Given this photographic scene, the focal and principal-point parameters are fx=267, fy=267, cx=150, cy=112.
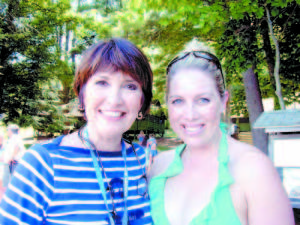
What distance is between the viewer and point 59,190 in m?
1.32

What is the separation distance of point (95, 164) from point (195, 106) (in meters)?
0.64

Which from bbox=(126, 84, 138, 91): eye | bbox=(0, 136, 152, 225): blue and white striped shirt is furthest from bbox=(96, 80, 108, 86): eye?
Result: bbox=(0, 136, 152, 225): blue and white striped shirt

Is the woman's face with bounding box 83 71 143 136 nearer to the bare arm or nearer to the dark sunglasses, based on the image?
the dark sunglasses

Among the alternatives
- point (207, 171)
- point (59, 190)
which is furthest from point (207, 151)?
point (59, 190)

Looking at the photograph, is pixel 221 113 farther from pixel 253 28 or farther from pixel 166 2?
pixel 253 28

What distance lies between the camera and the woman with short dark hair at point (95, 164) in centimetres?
127

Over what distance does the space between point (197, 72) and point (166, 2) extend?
4.23 m

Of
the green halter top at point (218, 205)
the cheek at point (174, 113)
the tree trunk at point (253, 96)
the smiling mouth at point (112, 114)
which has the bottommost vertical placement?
the green halter top at point (218, 205)

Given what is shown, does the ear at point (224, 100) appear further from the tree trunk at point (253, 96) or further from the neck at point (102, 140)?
the tree trunk at point (253, 96)

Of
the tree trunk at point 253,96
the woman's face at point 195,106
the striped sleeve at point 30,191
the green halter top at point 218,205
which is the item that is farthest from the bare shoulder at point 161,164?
the tree trunk at point 253,96

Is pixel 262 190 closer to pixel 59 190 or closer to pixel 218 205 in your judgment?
pixel 218 205

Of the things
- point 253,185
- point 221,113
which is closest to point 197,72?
point 221,113

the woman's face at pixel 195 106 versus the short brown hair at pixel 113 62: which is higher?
the short brown hair at pixel 113 62

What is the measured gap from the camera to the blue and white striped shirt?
48.8 inches
